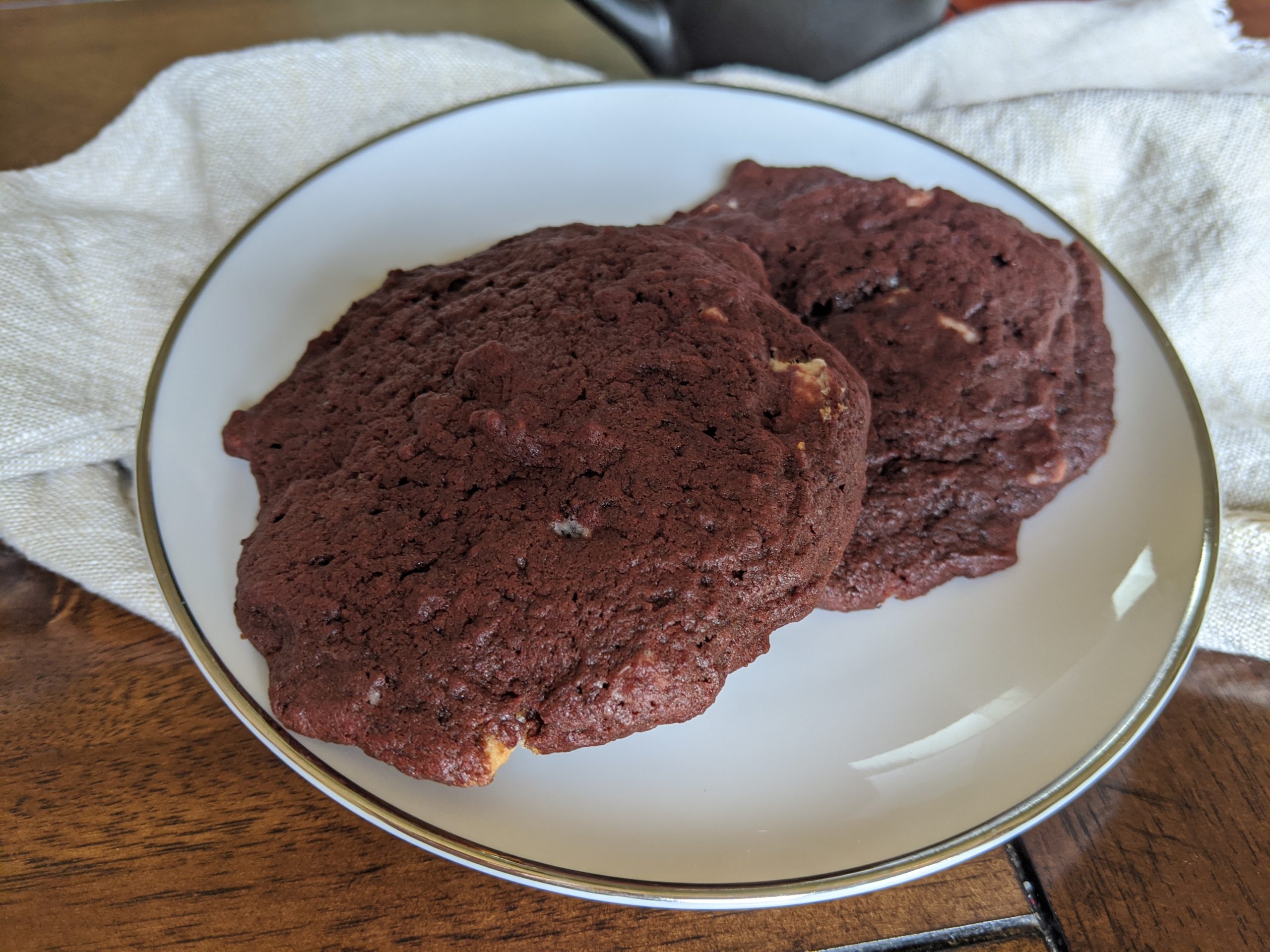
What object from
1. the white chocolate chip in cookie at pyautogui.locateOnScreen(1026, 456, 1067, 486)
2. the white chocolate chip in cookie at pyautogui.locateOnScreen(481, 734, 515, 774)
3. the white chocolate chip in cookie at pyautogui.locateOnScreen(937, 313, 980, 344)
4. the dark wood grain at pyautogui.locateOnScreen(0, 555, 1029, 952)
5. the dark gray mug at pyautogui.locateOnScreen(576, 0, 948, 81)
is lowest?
the dark wood grain at pyautogui.locateOnScreen(0, 555, 1029, 952)

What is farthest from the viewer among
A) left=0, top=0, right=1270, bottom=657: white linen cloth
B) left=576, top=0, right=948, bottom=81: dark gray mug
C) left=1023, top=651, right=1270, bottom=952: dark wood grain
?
left=576, top=0, right=948, bottom=81: dark gray mug

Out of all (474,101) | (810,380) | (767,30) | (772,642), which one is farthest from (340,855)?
(767,30)

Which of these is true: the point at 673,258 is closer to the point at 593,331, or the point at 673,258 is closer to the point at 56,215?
the point at 593,331

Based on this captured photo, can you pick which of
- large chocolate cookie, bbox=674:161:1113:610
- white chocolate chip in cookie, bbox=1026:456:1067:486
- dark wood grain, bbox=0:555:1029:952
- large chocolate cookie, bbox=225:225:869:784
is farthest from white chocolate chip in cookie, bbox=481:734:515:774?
white chocolate chip in cookie, bbox=1026:456:1067:486

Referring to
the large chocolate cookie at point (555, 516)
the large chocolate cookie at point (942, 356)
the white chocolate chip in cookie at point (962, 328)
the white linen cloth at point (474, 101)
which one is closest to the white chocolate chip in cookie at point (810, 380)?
the large chocolate cookie at point (555, 516)

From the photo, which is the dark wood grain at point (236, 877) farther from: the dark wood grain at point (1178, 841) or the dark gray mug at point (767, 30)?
the dark gray mug at point (767, 30)

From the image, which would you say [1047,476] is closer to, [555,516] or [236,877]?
[555,516]

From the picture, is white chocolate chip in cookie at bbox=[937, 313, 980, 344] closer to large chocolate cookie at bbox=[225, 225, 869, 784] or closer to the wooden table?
large chocolate cookie at bbox=[225, 225, 869, 784]
